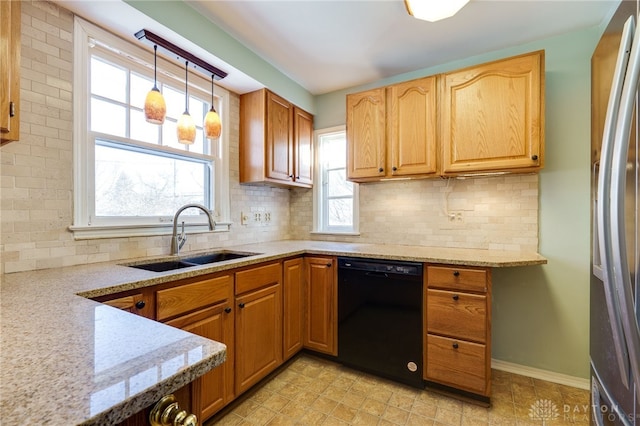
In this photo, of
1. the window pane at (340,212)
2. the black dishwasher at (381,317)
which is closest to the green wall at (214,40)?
the window pane at (340,212)

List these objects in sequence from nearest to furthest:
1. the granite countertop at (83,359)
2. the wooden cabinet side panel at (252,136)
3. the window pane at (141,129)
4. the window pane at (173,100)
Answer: the granite countertop at (83,359)
the window pane at (141,129)
the window pane at (173,100)
the wooden cabinet side panel at (252,136)

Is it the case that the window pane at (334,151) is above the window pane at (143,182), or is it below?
above

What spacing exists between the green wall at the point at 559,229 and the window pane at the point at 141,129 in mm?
635

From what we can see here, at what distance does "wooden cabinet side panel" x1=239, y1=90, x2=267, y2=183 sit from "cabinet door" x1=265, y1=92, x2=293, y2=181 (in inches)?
2.1

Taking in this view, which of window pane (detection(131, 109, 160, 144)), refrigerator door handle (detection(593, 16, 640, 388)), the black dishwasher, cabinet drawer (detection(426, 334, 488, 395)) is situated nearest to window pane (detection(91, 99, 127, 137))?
window pane (detection(131, 109, 160, 144))

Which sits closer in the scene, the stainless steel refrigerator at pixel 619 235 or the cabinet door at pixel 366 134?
the stainless steel refrigerator at pixel 619 235

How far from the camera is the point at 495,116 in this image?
6.45 ft

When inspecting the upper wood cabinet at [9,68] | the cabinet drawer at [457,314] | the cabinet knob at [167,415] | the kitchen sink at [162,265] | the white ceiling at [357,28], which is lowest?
the cabinet drawer at [457,314]

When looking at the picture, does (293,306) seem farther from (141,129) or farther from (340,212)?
(141,129)

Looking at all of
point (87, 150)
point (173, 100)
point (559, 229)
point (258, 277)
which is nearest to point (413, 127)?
point (559, 229)

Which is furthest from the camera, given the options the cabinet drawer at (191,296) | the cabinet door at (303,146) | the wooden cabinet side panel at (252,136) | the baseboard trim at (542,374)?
the cabinet door at (303,146)

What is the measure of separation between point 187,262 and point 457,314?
6.07 ft

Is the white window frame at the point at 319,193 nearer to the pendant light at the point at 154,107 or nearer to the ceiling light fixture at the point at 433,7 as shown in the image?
the ceiling light fixture at the point at 433,7

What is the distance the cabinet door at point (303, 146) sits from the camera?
2871 millimetres
